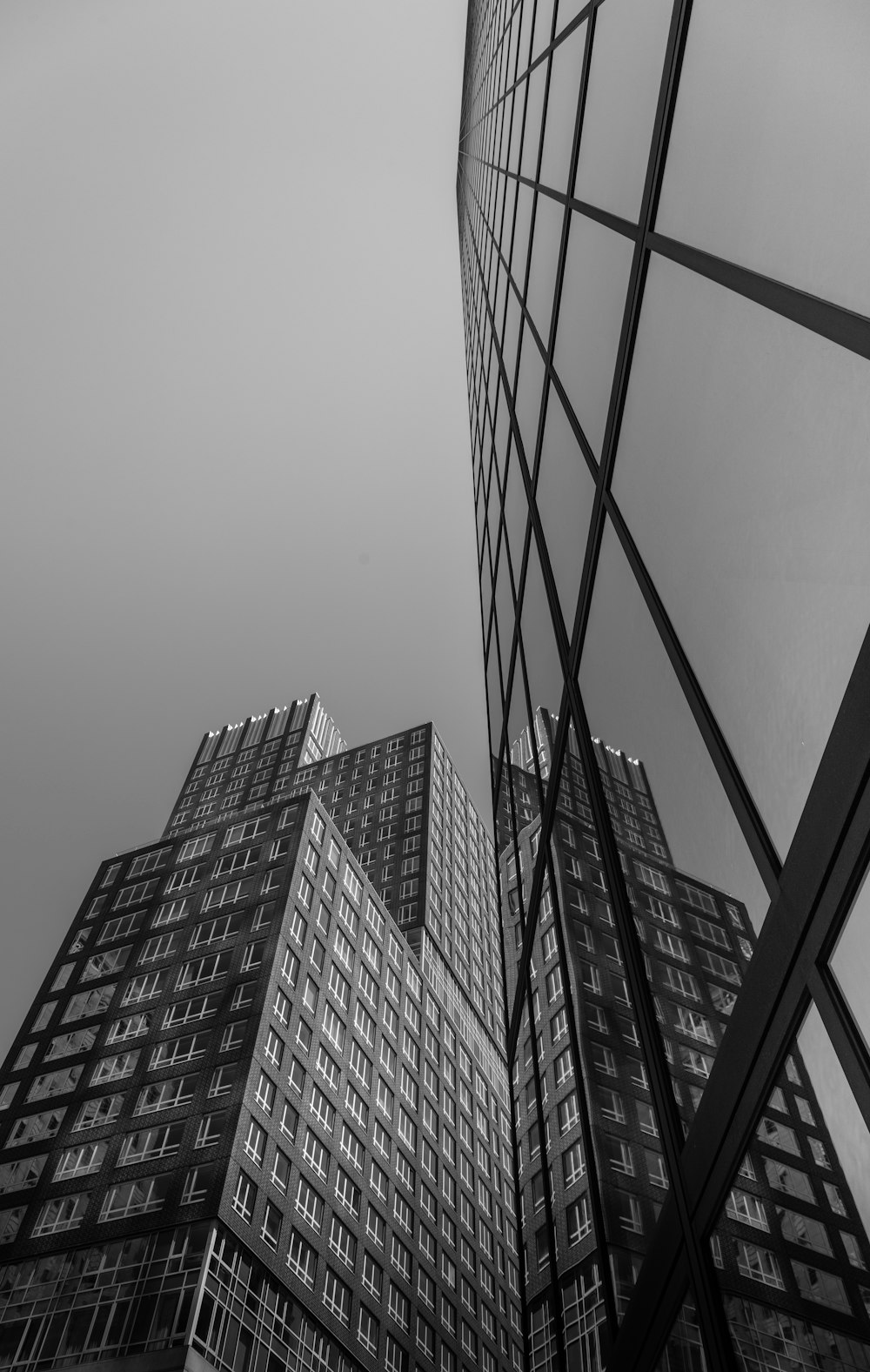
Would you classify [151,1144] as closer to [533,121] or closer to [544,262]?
[533,121]

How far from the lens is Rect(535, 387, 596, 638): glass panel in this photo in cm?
844

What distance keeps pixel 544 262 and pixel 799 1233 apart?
35.3 feet

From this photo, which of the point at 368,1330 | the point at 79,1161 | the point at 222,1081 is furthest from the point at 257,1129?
the point at 368,1330

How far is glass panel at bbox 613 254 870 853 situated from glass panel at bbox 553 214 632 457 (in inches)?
51.3

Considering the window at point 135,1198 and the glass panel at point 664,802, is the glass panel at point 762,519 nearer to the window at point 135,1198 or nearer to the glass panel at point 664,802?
the glass panel at point 664,802

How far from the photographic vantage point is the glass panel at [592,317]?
7.53m

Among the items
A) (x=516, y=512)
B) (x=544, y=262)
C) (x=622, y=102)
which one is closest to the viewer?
(x=622, y=102)

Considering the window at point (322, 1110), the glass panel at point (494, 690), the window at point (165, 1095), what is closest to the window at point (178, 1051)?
the window at point (165, 1095)

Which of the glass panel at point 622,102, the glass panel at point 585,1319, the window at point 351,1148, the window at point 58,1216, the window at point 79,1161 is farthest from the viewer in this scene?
the window at point 351,1148

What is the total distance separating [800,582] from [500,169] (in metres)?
19.8

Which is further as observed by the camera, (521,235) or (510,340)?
(510,340)

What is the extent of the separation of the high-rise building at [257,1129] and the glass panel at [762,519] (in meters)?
50.6

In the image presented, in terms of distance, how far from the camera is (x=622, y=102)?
7.82 m

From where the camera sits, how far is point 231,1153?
54.8 metres
